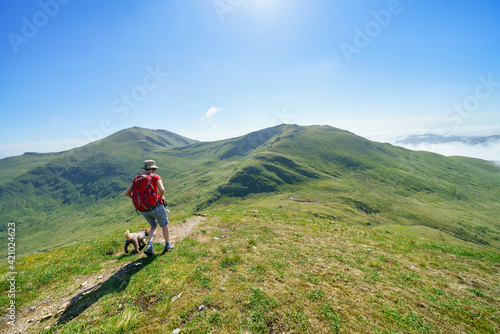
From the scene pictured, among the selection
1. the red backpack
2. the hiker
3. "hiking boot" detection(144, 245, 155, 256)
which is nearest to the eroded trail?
"hiking boot" detection(144, 245, 155, 256)

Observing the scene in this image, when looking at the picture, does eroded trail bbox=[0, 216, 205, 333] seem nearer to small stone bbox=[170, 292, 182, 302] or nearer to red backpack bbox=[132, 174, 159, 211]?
small stone bbox=[170, 292, 182, 302]

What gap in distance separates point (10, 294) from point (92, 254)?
3857mm

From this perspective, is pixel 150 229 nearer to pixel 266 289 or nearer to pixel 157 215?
pixel 157 215

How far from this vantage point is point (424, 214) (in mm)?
175500

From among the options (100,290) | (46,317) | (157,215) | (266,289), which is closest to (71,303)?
(46,317)

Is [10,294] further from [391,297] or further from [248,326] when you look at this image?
[391,297]

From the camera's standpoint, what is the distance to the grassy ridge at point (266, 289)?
21.3ft

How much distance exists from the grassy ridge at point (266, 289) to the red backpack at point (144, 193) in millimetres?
3221

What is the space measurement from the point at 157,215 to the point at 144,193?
5.06ft

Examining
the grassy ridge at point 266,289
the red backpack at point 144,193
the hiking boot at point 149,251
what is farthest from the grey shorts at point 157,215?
the grassy ridge at point 266,289

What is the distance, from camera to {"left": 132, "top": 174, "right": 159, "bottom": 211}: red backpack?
9.72 metres

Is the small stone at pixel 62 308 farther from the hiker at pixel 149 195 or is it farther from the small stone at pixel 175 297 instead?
the small stone at pixel 175 297

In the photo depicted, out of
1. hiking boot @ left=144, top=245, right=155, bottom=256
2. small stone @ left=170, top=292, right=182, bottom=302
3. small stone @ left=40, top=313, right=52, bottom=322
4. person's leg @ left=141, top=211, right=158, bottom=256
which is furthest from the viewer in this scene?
hiking boot @ left=144, top=245, right=155, bottom=256

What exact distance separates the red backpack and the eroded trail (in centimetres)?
327
